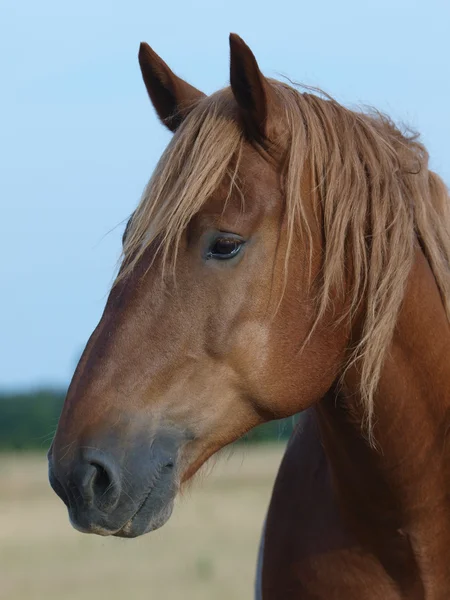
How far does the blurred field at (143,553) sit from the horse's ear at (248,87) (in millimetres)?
3760

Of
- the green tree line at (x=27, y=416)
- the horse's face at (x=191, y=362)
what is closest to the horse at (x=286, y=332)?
the horse's face at (x=191, y=362)

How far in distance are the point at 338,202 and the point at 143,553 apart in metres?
11.5

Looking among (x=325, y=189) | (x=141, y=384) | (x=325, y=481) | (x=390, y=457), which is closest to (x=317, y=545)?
(x=325, y=481)

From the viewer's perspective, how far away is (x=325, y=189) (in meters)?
2.93

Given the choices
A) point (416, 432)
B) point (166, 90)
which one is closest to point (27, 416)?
point (166, 90)

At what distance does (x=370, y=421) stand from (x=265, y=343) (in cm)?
45

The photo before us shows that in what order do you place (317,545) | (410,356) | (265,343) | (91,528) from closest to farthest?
(91,528), (265,343), (410,356), (317,545)

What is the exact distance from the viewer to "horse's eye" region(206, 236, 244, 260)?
2.74m

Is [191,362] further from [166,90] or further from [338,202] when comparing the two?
[166,90]

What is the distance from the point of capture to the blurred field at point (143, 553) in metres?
10.3

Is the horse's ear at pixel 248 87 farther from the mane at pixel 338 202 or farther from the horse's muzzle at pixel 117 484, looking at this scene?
the horse's muzzle at pixel 117 484

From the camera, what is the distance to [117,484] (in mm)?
2551

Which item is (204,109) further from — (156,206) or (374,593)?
(374,593)

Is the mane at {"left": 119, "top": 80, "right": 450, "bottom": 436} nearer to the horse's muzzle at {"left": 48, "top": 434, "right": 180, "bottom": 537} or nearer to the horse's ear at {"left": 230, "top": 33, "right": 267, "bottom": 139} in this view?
the horse's ear at {"left": 230, "top": 33, "right": 267, "bottom": 139}
